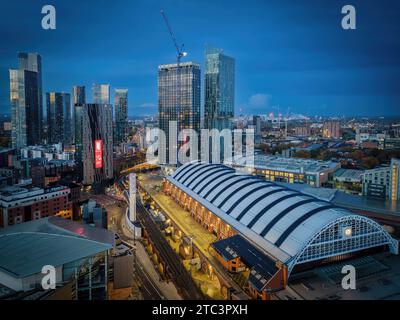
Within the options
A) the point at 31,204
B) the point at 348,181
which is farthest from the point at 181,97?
the point at 31,204

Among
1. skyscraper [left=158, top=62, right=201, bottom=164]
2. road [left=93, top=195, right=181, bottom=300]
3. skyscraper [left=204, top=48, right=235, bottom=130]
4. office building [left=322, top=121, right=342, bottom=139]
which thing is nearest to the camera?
road [left=93, top=195, right=181, bottom=300]

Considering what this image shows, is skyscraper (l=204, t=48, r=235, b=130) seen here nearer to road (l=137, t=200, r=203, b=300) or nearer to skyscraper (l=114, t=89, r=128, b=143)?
skyscraper (l=114, t=89, r=128, b=143)

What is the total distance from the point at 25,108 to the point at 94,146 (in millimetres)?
22422

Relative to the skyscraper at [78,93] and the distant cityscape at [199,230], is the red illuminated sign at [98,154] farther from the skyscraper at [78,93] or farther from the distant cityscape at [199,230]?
the skyscraper at [78,93]

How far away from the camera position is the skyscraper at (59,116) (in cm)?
5394

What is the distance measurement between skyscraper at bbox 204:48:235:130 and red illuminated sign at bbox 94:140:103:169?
21.4m

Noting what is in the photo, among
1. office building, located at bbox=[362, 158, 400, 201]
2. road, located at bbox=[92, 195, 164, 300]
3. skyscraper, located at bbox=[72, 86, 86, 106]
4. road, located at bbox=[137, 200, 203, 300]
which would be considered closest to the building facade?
road, located at bbox=[92, 195, 164, 300]

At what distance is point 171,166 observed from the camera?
108ft

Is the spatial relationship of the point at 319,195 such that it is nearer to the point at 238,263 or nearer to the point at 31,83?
the point at 238,263

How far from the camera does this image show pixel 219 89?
51688mm

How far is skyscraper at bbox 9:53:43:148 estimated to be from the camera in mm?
42500

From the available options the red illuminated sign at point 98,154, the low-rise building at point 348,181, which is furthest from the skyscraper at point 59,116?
the low-rise building at point 348,181

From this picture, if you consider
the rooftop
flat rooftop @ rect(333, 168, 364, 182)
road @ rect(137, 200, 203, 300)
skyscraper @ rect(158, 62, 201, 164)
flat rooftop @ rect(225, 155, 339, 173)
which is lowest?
road @ rect(137, 200, 203, 300)
